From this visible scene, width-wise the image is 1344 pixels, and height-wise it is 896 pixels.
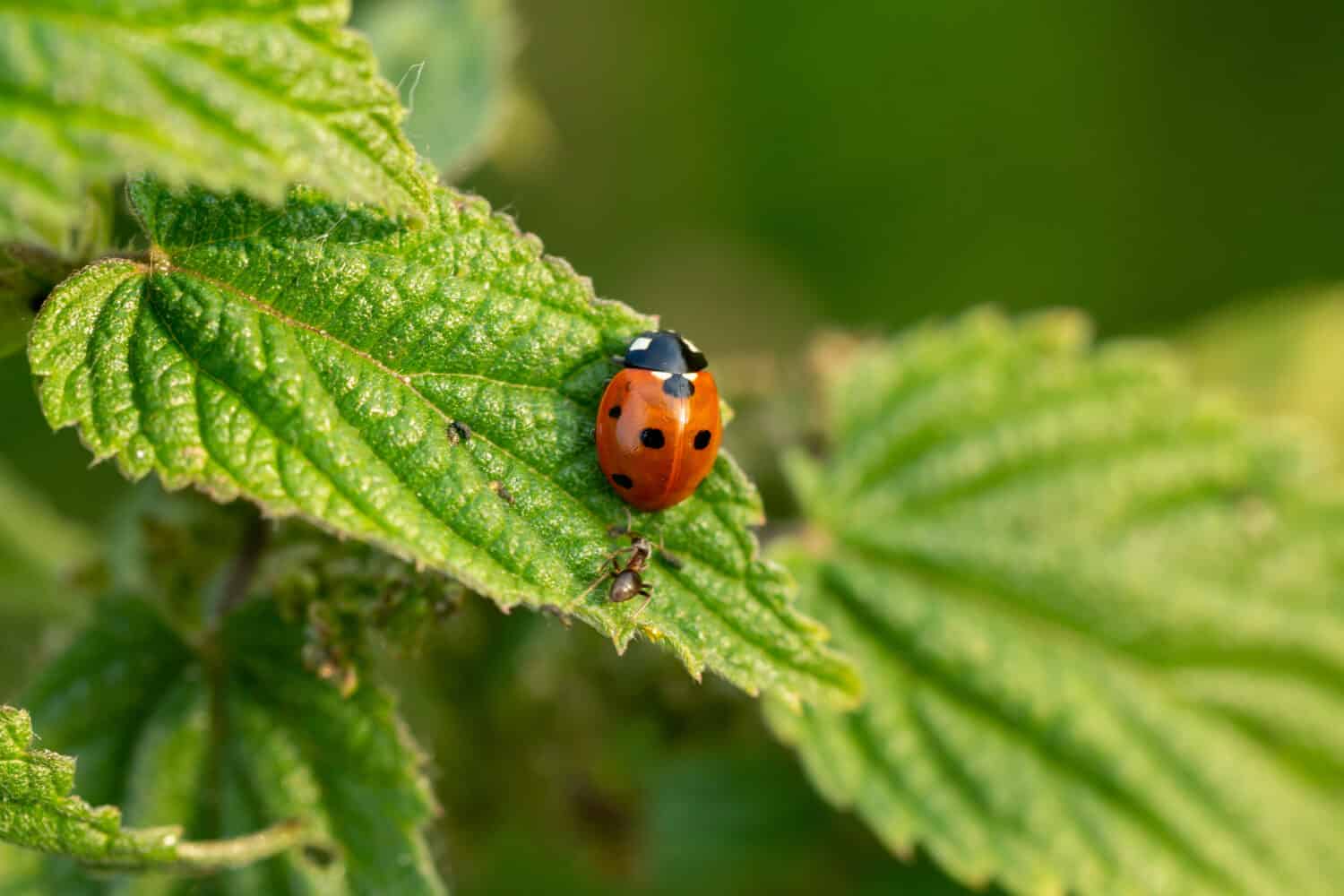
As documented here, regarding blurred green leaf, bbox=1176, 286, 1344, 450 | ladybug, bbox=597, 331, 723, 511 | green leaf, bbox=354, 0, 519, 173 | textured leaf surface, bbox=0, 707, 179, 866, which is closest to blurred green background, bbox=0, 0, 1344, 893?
blurred green leaf, bbox=1176, 286, 1344, 450

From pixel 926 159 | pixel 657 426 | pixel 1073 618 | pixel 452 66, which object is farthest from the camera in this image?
pixel 926 159

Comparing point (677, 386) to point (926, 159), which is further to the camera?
point (926, 159)

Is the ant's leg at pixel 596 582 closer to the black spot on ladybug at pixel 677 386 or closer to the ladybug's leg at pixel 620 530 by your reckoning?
the ladybug's leg at pixel 620 530

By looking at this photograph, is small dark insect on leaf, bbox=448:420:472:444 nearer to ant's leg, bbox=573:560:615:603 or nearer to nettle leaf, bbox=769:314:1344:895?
ant's leg, bbox=573:560:615:603

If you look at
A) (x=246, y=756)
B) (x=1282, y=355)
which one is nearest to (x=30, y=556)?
(x=246, y=756)

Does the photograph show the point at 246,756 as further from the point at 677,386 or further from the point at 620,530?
the point at 677,386

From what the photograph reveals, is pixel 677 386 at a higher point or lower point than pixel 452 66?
lower
